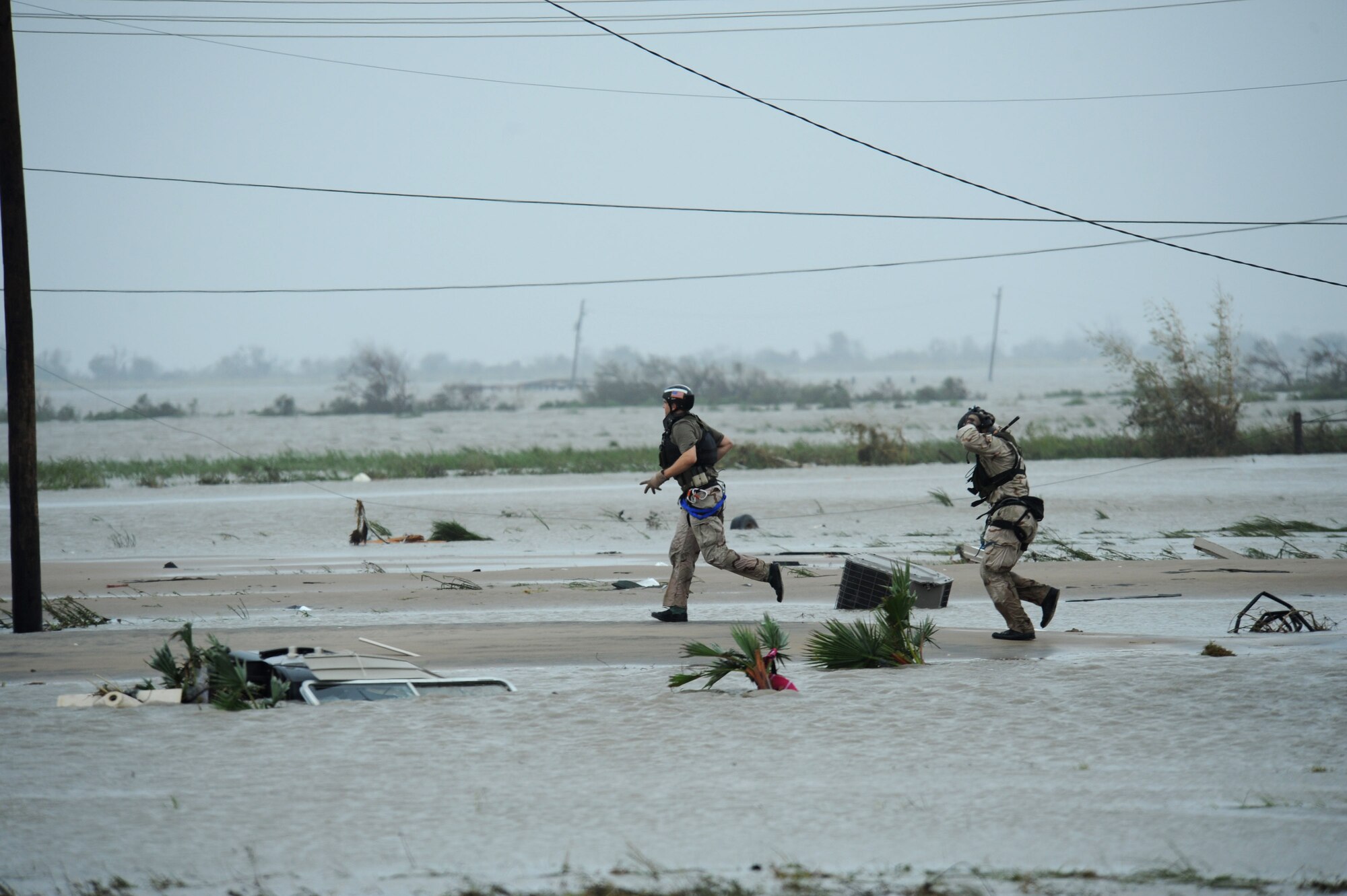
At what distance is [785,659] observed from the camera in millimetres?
8969

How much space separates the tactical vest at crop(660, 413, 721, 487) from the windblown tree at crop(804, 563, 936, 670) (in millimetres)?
2303

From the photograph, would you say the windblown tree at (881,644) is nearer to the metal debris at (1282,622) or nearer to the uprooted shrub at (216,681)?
the metal debris at (1282,622)

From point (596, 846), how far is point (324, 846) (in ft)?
3.57

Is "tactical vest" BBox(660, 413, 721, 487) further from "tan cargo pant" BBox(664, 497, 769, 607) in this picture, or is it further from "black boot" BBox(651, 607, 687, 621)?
"black boot" BBox(651, 607, 687, 621)

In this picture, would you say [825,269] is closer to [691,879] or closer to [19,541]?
[19,541]

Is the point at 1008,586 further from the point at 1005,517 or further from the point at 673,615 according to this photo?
the point at 673,615

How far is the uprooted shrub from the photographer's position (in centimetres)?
767

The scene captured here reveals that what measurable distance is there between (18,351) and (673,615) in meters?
6.30

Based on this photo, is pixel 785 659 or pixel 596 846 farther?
pixel 785 659

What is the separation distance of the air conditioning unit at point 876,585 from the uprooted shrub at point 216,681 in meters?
5.44

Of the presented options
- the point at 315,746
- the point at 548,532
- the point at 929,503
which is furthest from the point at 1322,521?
the point at 315,746

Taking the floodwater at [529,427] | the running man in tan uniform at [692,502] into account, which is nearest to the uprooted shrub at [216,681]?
the running man in tan uniform at [692,502]

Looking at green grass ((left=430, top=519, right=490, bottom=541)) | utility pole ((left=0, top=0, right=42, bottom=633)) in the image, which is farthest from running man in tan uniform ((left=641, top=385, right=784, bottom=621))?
green grass ((left=430, top=519, right=490, bottom=541))

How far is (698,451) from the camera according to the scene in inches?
424
